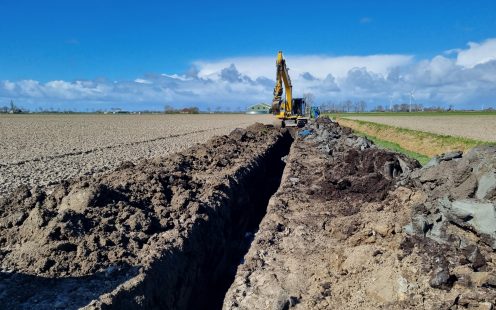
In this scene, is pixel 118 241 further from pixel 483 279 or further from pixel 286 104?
pixel 286 104

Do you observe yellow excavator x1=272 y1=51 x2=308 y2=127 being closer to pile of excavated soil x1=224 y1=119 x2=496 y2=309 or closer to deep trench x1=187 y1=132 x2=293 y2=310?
deep trench x1=187 y1=132 x2=293 y2=310

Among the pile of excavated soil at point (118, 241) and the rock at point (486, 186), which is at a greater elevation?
the rock at point (486, 186)

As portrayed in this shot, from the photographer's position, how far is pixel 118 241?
5.74 metres

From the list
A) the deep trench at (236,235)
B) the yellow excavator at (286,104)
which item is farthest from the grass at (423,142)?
the deep trench at (236,235)

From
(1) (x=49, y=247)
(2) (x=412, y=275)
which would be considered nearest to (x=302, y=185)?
(2) (x=412, y=275)

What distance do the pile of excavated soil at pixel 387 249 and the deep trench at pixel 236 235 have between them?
0.60m

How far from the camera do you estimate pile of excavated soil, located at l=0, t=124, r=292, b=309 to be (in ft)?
15.6

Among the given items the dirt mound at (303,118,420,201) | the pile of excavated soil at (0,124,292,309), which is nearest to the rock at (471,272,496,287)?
the pile of excavated soil at (0,124,292,309)

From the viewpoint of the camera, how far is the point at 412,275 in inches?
211

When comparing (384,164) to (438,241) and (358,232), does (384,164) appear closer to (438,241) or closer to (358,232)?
(358,232)

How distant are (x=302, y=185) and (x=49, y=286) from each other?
7.98 meters

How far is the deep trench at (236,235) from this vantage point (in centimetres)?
677

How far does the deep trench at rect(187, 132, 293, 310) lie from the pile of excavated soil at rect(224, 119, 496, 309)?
0.60 m

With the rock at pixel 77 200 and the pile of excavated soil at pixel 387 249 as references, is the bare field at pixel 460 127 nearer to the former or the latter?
the pile of excavated soil at pixel 387 249
